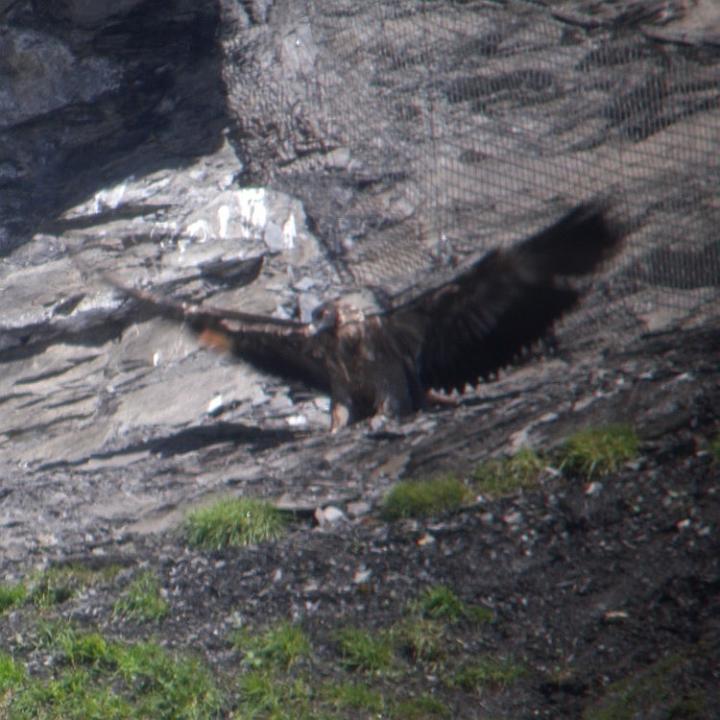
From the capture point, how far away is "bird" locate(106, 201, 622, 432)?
586cm

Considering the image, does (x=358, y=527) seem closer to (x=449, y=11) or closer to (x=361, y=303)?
(x=361, y=303)

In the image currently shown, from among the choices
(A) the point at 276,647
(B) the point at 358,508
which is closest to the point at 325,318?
(B) the point at 358,508

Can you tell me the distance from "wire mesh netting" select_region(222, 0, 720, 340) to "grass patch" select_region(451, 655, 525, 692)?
294 cm

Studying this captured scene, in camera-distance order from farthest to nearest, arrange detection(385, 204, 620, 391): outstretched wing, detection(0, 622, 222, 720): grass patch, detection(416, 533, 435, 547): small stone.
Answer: detection(385, 204, 620, 391): outstretched wing < detection(416, 533, 435, 547): small stone < detection(0, 622, 222, 720): grass patch

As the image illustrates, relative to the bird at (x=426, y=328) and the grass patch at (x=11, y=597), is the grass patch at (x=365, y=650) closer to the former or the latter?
the grass patch at (x=11, y=597)

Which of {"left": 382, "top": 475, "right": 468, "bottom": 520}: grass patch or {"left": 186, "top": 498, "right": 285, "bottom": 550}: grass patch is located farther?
{"left": 186, "top": 498, "right": 285, "bottom": 550}: grass patch

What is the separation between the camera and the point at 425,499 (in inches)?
214

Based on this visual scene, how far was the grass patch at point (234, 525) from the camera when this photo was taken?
18.4 ft

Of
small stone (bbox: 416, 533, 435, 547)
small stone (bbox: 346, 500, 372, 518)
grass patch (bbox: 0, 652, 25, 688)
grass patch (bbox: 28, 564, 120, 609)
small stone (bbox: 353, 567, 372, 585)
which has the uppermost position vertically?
grass patch (bbox: 0, 652, 25, 688)

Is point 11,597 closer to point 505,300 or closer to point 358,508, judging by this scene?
point 358,508

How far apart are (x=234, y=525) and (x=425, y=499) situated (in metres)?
0.99

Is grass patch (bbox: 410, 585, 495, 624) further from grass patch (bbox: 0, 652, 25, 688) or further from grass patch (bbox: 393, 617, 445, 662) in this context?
grass patch (bbox: 0, 652, 25, 688)

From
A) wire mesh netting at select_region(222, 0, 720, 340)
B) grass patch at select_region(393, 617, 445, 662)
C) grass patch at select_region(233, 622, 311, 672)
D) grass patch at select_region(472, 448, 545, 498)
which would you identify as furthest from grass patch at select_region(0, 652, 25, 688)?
wire mesh netting at select_region(222, 0, 720, 340)

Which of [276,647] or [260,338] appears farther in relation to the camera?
[260,338]
